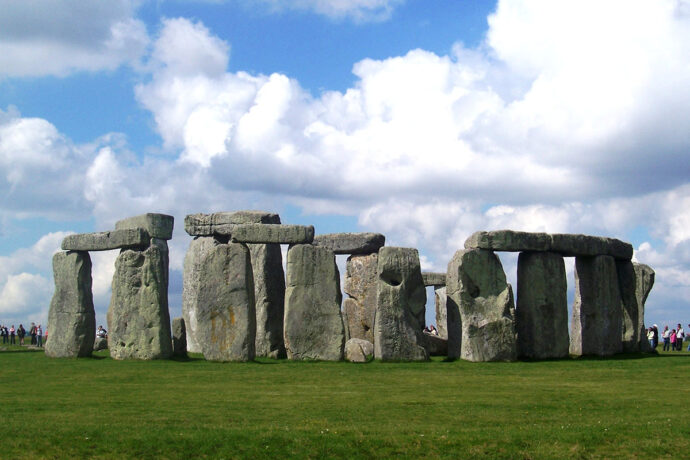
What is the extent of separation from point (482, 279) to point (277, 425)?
413 inches

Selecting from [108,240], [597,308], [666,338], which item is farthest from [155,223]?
[666,338]

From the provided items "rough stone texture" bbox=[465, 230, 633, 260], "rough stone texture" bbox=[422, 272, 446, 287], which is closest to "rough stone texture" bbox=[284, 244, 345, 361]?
"rough stone texture" bbox=[465, 230, 633, 260]

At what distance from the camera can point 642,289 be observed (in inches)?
997

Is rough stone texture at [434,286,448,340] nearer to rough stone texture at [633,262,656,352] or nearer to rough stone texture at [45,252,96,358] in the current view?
rough stone texture at [633,262,656,352]

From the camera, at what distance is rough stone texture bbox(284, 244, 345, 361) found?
20.4m

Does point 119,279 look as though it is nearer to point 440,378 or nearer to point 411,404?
point 440,378

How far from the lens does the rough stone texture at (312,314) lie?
804 inches

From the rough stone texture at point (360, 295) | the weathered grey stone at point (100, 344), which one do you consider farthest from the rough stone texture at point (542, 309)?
the weathered grey stone at point (100, 344)

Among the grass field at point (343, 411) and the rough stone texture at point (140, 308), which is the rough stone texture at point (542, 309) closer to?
the grass field at point (343, 411)

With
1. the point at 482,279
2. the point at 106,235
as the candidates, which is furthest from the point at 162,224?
the point at 482,279

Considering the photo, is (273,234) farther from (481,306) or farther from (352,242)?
(481,306)

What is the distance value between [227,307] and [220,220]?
6.99m

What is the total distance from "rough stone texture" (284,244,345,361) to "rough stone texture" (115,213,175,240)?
759cm

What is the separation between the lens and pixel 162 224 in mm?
26969
